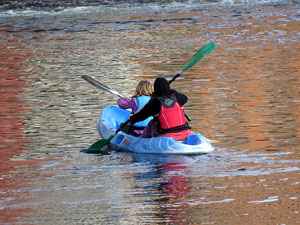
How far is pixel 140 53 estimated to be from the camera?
2455cm

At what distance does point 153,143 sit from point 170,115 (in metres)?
0.43

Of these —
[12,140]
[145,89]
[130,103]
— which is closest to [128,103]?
[130,103]

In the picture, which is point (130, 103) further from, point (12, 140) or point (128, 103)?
point (12, 140)

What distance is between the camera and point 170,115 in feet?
34.5

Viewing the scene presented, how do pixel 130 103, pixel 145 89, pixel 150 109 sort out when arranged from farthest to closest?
pixel 130 103 < pixel 145 89 < pixel 150 109

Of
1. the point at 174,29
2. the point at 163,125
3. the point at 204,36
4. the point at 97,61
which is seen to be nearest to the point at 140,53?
the point at 97,61

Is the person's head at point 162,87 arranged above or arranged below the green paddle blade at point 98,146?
above

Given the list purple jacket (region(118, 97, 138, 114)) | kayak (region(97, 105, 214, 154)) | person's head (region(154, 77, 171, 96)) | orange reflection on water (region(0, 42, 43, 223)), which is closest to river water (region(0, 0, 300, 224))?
orange reflection on water (region(0, 42, 43, 223))

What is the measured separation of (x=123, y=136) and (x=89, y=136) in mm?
1025

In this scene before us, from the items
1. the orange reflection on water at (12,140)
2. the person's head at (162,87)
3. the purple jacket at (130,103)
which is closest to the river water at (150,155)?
the orange reflection on water at (12,140)

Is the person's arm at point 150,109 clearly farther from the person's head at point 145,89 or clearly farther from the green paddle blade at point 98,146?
the green paddle blade at point 98,146

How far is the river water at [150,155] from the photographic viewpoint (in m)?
7.55

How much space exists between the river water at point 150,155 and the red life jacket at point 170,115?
50 cm

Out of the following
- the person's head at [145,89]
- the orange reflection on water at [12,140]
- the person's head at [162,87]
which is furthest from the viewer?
the person's head at [145,89]
